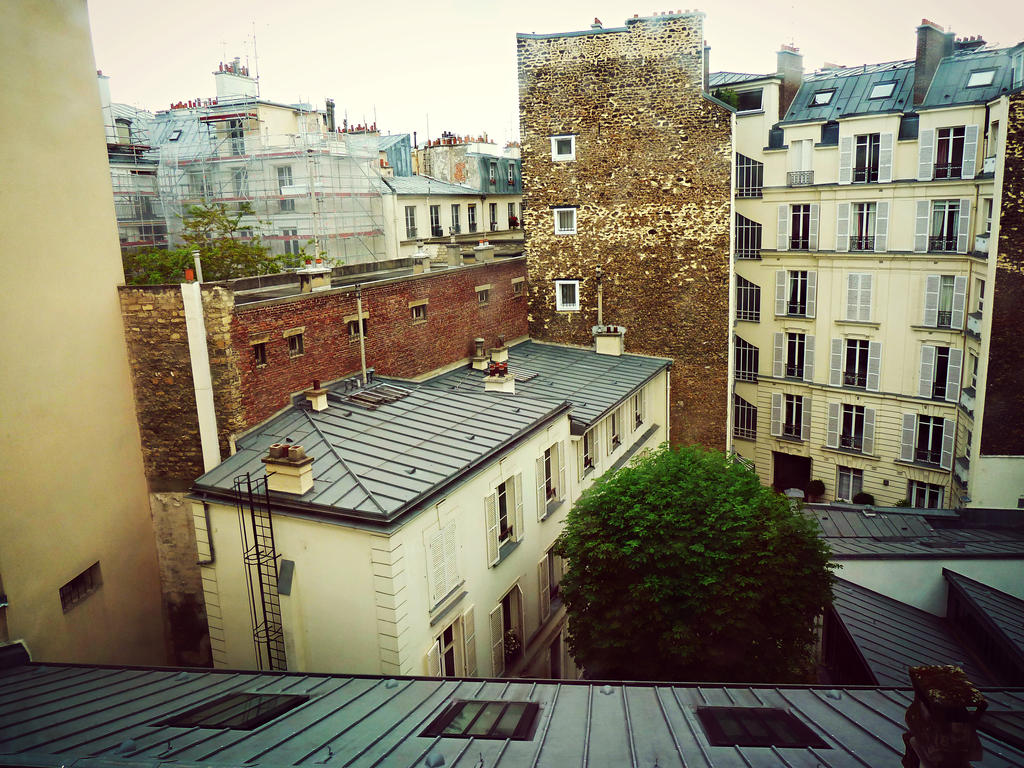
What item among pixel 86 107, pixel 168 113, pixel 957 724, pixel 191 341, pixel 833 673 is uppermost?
pixel 168 113

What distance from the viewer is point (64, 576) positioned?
47.6 feet

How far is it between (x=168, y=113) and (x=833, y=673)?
41.9 metres

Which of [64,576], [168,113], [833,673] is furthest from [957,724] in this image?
[168,113]

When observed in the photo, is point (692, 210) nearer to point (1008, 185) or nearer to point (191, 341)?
point (1008, 185)

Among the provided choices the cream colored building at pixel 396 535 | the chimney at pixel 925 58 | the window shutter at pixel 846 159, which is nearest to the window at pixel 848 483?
the window shutter at pixel 846 159

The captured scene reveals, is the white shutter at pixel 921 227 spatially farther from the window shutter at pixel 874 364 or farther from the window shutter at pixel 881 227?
the window shutter at pixel 874 364

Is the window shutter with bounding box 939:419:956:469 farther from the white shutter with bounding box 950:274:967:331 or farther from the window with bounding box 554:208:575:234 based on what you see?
the window with bounding box 554:208:575:234

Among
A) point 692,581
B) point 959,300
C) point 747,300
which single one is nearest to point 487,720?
point 692,581

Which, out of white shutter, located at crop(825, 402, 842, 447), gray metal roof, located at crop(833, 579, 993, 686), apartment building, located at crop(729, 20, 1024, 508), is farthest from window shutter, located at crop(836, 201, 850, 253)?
gray metal roof, located at crop(833, 579, 993, 686)

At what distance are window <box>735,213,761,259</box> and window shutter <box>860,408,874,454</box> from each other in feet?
26.2

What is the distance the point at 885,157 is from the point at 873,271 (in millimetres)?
4318

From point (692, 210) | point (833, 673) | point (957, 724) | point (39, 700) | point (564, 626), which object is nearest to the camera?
point (957, 724)

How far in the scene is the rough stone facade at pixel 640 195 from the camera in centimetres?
2508

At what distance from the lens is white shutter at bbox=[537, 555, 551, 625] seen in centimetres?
1803
